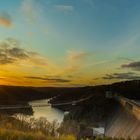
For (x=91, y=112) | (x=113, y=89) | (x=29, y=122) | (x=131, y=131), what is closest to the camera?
(x=29, y=122)

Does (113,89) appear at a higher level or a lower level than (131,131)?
higher

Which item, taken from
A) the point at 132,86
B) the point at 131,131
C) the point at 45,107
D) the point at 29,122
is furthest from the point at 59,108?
the point at 29,122

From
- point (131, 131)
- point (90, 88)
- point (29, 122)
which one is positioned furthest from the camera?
point (90, 88)

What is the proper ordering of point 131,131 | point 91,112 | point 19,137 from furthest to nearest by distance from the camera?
1. point 91,112
2. point 131,131
3. point 19,137

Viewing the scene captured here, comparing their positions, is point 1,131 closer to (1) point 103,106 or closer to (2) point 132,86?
(1) point 103,106

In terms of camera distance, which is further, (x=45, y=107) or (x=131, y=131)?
(x=45, y=107)

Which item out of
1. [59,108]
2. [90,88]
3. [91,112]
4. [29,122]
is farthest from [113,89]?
[29,122]

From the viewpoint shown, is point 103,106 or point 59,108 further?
point 59,108

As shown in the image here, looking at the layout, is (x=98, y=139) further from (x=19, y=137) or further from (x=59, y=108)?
(x=59, y=108)

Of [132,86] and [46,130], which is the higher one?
[132,86]
